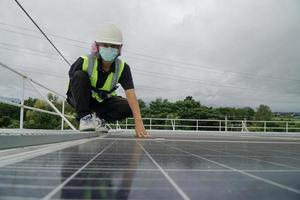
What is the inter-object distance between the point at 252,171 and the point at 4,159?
1288mm

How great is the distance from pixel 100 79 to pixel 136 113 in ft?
1.95

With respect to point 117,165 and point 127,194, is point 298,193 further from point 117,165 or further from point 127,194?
point 117,165

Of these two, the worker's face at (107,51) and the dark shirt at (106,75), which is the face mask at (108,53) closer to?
the worker's face at (107,51)

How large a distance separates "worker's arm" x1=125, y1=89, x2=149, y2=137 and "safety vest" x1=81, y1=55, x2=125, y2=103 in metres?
0.23

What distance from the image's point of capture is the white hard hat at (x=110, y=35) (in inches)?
182

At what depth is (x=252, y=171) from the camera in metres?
1.95

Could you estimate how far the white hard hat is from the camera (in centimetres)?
463

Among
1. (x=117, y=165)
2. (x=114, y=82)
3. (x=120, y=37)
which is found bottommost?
(x=117, y=165)

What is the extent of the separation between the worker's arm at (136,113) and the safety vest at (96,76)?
0.23 metres

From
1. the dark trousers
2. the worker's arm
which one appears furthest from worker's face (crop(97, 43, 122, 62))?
the worker's arm

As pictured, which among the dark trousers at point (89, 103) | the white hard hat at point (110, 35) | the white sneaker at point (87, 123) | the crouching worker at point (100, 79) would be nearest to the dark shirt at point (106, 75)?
the crouching worker at point (100, 79)

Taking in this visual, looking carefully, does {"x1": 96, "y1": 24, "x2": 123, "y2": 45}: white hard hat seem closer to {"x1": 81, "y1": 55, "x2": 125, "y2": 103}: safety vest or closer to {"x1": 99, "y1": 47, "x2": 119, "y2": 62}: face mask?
{"x1": 99, "y1": 47, "x2": 119, "y2": 62}: face mask

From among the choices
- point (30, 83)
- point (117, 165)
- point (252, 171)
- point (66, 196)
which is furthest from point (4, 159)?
point (30, 83)

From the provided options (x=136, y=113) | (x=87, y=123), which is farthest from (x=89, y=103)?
(x=136, y=113)
